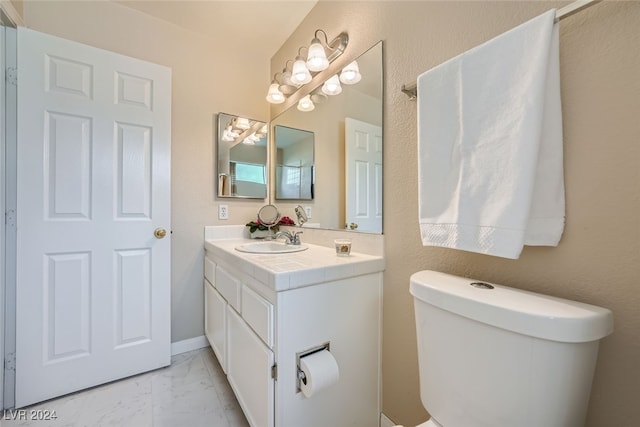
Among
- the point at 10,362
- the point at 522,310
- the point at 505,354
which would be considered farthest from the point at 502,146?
the point at 10,362

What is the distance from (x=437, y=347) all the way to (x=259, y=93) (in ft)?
6.92

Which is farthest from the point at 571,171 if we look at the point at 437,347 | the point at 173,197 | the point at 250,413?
the point at 173,197

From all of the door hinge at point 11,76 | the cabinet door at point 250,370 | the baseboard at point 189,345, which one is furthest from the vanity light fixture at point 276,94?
the baseboard at point 189,345

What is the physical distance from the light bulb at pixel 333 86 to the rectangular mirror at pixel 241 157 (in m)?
0.80

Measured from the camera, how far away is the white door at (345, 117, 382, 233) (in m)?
1.19

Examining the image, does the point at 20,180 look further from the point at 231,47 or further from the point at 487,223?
the point at 487,223

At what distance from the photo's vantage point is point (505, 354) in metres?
0.60

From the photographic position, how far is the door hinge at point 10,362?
1265 mm

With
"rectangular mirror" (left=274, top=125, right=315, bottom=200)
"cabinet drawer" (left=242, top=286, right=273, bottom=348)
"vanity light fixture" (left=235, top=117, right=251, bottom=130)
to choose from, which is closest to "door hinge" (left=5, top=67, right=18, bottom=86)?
"vanity light fixture" (left=235, top=117, right=251, bottom=130)

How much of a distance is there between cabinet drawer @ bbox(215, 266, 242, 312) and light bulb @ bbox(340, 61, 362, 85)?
3.76ft

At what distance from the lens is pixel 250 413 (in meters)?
1.08

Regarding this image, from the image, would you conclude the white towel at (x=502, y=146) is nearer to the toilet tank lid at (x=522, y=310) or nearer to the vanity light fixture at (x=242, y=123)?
the toilet tank lid at (x=522, y=310)

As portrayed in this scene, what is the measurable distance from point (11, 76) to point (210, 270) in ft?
4.55

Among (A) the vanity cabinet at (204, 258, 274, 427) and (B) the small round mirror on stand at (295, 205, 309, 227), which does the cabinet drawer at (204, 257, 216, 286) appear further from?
(B) the small round mirror on stand at (295, 205, 309, 227)
